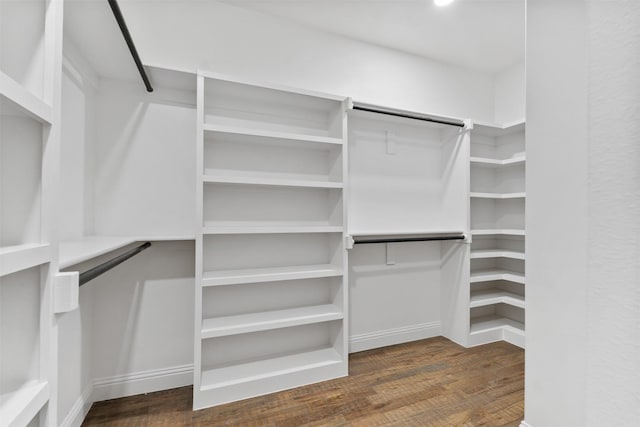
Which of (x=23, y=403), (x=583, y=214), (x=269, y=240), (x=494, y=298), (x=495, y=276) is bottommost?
(x=494, y=298)

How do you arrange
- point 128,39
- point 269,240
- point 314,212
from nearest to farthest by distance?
point 128,39
point 269,240
point 314,212

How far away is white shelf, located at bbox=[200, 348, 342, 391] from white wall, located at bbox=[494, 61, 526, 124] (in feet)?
9.60

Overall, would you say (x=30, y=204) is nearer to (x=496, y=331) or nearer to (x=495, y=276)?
(x=495, y=276)

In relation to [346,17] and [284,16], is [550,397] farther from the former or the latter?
[284,16]

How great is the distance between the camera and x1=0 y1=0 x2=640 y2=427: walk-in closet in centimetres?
77

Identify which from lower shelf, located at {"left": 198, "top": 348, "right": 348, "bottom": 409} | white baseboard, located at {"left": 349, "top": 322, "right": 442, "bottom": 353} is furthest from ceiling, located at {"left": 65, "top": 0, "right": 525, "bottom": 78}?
white baseboard, located at {"left": 349, "top": 322, "right": 442, "bottom": 353}

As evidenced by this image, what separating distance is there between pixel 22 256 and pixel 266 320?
153 cm

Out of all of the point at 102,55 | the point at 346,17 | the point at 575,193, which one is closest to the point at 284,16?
the point at 346,17

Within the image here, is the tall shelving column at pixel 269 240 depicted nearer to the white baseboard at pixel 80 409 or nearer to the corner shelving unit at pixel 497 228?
the white baseboard at pixel 80 409

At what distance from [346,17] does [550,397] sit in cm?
266

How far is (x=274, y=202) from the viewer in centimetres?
222

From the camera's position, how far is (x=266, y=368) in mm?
2039

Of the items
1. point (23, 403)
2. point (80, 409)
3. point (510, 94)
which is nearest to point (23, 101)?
point (23, 403)

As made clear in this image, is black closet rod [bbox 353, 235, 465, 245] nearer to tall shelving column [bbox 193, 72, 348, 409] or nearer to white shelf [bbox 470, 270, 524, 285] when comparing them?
tall shelving column [bbox 193, 72, 348, 409]
